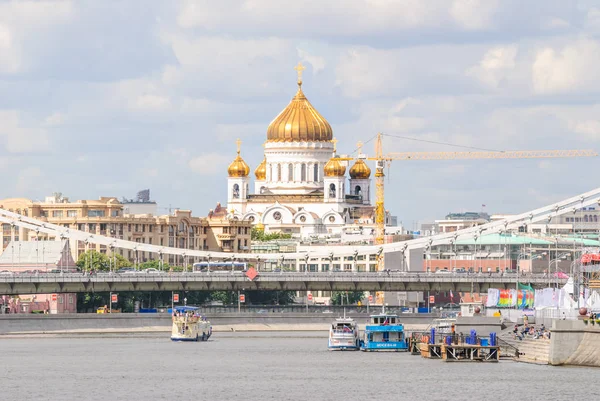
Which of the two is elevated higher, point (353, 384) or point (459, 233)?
point (459, 233)

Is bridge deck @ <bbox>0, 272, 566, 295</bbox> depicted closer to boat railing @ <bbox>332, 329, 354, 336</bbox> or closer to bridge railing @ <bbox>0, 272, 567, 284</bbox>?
bridge railing @ <bbox>0, 272, 567, 284</bbox>

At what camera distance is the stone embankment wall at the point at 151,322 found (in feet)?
591

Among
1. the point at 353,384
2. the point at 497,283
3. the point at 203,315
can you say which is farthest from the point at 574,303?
the point at 203,315

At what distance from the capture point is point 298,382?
111250mm

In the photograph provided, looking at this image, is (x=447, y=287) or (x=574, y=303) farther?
(x=447, y=287)

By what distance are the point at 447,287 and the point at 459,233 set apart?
16.7 m

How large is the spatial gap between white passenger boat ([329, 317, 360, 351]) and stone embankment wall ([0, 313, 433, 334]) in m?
37.0

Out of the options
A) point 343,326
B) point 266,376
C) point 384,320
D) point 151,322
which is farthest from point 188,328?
point 266,376

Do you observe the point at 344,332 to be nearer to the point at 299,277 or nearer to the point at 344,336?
the point at 344,336

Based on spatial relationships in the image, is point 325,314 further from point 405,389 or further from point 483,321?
point 405,389

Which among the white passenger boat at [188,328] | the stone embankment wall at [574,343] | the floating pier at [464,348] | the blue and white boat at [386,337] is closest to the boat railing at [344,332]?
the blue and white boat at [386,337]

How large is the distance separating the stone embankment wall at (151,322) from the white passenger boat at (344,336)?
121ft

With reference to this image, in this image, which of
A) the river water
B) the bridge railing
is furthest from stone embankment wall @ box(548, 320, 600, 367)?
the bridge railing

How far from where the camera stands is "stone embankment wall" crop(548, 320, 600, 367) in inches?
4395
